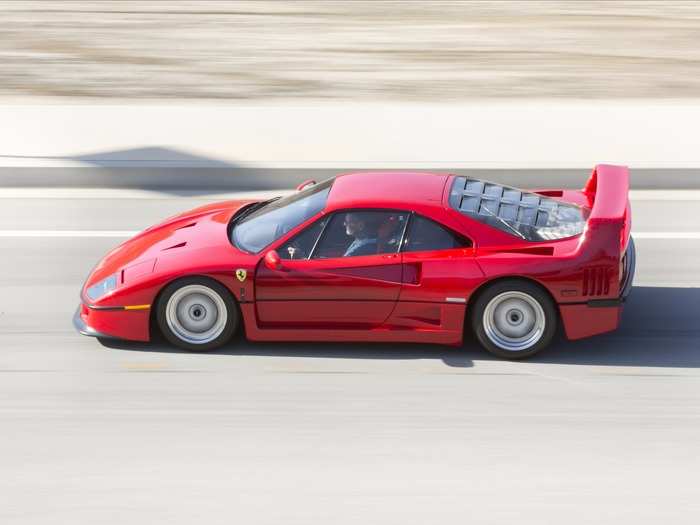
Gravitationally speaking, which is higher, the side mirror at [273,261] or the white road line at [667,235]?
the white road line at [667,235]

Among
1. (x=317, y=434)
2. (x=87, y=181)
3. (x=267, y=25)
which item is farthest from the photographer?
(x=267, y=25)

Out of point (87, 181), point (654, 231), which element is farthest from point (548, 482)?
point (87, 181)

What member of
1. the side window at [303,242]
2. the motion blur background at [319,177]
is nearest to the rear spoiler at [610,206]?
the motion blur background at [319,177]

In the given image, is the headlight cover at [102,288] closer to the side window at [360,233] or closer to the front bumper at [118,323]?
the front bumper at [118,323]

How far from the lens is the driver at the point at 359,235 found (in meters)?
7.04

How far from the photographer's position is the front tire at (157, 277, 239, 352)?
23.3 feet

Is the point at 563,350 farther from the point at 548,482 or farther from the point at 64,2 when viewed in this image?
the point at 64,2

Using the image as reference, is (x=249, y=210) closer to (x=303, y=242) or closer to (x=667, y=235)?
(x=303, y=242)

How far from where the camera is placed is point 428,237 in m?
7.00

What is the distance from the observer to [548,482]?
5.58 metres

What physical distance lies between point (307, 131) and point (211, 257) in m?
5.70

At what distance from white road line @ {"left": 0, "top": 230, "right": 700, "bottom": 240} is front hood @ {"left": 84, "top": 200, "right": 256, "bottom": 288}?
7.41 feet

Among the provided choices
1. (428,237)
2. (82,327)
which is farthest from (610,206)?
(82,327)

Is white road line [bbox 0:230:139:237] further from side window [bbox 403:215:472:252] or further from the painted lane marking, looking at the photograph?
the painted lane marking
